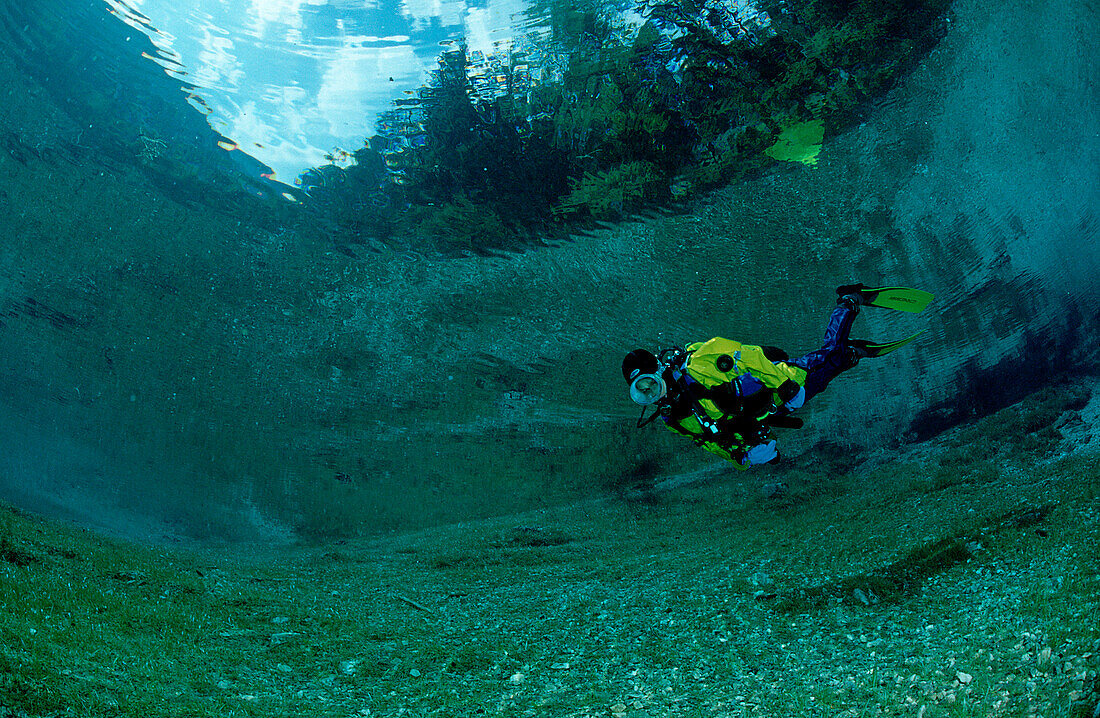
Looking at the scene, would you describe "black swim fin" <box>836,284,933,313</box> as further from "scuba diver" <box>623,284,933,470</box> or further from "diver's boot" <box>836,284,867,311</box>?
"scuba diver" <box>623,284,933,470</box>

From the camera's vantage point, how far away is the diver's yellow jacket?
3.29 m

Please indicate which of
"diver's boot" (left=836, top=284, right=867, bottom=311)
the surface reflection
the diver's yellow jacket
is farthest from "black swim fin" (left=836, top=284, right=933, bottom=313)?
the surface reflection

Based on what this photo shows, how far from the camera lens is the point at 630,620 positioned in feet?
10.8

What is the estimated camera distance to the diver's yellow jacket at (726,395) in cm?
329

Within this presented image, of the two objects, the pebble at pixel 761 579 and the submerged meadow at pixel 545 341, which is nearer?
the submerged meadow at pixel 545 341

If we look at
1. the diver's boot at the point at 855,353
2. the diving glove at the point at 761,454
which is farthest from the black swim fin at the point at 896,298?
the diving glove at the point at 761,454

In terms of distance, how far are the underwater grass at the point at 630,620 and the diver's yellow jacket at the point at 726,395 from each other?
106 centimetres

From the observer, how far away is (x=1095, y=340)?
6.39 meters

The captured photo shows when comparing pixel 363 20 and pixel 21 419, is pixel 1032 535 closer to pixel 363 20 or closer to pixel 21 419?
pixel 363 20

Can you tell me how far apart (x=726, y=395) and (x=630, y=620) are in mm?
1581

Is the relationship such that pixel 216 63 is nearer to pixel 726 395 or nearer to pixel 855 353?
pixel 726 395

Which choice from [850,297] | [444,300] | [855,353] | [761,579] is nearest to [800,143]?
[850,297]

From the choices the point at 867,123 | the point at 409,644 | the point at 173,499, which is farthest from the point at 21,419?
the point at 867,123

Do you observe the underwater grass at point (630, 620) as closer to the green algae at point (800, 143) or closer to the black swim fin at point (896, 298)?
the black swim fin at point (896, 298)
